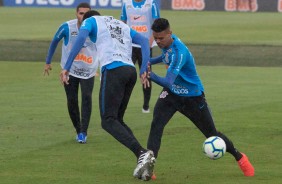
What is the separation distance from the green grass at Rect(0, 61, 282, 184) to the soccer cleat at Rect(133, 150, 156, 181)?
22cm

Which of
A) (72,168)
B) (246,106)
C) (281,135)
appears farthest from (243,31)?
(72,168)

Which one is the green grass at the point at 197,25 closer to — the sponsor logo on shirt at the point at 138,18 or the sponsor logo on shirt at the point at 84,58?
the sponsor logo on shirt at the point at 138,18

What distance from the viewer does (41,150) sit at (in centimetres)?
1349

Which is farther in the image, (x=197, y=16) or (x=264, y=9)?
(x=264, y=9)

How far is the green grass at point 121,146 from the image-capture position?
38.1ft

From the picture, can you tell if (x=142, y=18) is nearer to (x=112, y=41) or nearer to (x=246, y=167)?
(x=112, y=41)

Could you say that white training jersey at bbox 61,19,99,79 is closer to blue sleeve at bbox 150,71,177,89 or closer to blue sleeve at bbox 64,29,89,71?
blue sleeve at bbox 64,29,89,71

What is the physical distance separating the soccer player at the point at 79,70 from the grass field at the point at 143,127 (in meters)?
0.36

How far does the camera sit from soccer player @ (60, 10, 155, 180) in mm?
11109

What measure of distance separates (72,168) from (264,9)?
4084cm

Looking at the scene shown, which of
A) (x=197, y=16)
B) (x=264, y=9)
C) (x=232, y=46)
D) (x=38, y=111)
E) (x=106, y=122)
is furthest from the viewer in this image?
(x=264, y=9)

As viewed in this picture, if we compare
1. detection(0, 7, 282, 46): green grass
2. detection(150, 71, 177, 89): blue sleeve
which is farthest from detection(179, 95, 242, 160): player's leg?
detection(0, 7, 282, 46): green grass

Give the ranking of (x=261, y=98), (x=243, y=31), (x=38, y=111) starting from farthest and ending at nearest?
(x=243, y=31) < (x=261, y=98) < (x=38, y=111)

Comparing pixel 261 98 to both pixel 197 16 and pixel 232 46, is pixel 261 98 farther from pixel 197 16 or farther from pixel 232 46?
pixel 197 16
